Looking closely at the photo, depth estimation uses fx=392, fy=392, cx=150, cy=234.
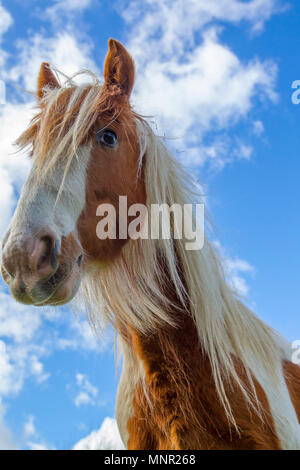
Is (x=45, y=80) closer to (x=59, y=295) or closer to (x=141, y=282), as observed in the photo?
(x=141, y=282)

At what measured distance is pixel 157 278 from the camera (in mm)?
2902

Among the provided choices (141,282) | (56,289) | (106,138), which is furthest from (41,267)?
(106,138)

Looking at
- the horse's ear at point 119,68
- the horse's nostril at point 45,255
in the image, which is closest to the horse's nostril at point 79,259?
the horse's nostril at point 45,255

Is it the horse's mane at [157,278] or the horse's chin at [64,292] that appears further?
the horse's mane at [157,278]

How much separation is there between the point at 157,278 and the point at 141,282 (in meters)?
0.12

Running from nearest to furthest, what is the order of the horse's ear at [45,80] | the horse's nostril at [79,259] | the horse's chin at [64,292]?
the horse's chin at [64,292], the horse's nostril at [79,259], the horse's ear at [45,80]

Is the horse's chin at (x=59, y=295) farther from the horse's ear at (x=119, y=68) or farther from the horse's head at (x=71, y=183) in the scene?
the horse's ear at (x=119, y=68)

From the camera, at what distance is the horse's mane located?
2746 millimetres

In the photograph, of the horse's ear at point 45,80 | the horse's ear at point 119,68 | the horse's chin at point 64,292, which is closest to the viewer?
the horse's chin at point 64,292

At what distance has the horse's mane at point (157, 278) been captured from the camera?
2746mm

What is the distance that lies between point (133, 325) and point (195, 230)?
2.84ft

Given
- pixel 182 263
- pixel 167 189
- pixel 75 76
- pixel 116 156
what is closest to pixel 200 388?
pixel 182 263

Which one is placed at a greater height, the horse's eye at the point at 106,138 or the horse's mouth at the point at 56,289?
the horse's eye at the point at 106,138

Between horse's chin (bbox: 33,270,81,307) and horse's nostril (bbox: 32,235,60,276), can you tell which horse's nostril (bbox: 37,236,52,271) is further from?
horse's chin (bbox: 33,270,81,307)
